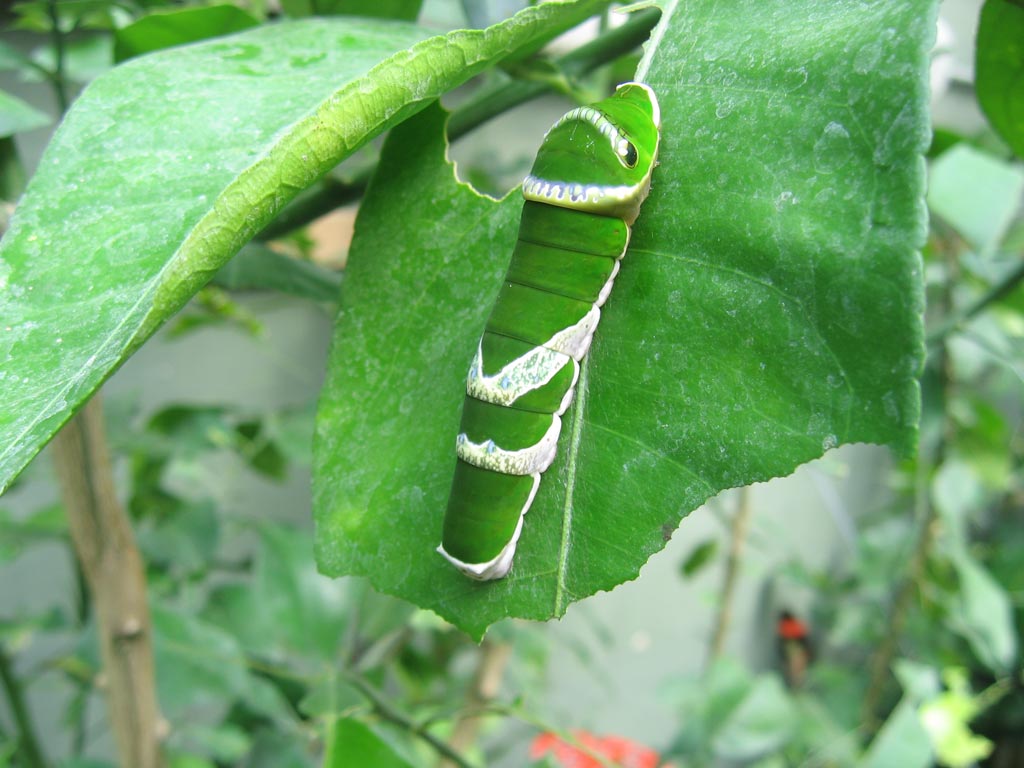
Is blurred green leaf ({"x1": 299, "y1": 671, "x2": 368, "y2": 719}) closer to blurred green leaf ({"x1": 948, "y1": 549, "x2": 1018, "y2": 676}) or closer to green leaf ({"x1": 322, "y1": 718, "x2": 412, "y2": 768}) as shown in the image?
green leaf ({"x1": 322, "y1": 718, "x2": 412, "y2": 768})

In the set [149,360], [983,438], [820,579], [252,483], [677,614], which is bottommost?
[677,614]

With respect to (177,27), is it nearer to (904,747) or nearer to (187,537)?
(187,537)

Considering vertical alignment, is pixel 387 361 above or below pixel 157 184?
below

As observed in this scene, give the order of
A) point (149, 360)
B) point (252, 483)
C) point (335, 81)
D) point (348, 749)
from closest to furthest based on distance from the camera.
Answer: point (335, 81) < point (348, 749) < point (149, 360) < point (252, 483)

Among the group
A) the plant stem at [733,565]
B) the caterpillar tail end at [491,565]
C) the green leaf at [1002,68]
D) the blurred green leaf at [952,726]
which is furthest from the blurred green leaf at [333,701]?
the blurred green leaf at [952,726]

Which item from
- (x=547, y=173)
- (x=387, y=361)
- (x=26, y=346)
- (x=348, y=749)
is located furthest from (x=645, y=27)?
(x=348, y=749)

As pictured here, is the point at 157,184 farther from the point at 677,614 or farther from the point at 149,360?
the point at 677,614

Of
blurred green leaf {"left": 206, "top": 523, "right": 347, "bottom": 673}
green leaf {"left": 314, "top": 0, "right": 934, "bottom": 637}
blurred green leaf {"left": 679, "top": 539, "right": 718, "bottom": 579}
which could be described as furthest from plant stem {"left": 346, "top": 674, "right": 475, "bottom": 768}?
blurred green leaf {"left": 679, "top": 539, "right": 718, "bottom": 579}

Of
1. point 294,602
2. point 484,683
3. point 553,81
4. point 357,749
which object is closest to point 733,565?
point 484,683
